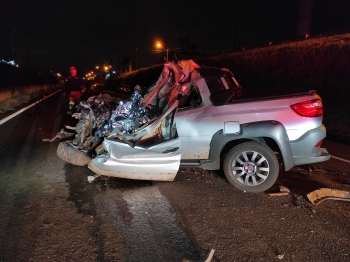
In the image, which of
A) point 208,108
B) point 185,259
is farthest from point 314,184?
point 185,259

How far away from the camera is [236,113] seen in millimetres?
4867

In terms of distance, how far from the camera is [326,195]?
4.64 m

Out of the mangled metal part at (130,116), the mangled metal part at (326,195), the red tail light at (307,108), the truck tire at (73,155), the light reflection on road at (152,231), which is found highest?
the red tail light at (307,108)

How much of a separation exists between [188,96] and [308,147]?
6.80 feet

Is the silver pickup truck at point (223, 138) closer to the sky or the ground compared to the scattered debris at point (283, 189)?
closer to the sky

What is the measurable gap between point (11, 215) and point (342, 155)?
696 cm

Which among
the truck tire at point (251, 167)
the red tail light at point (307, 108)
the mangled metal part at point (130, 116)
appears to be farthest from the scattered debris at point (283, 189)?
the mangled metal part at point (130, 116)

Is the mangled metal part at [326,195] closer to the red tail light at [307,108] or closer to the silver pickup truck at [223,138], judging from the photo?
the silver pickup truck at [223,138]

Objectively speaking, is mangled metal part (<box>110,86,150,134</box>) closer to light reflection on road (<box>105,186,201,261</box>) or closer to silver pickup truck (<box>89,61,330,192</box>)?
silver pickup truck (<box>89,61,330,192</box>)

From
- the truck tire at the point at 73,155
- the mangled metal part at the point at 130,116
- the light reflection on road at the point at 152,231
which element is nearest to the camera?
the light reflection on road at the point at 152,231

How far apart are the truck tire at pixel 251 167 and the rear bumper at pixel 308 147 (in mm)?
327

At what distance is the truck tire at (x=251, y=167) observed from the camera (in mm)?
4762

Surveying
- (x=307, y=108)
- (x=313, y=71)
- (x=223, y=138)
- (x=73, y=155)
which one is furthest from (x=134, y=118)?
(x=313, y=71)

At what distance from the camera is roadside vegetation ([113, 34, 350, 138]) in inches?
503
